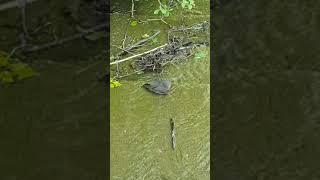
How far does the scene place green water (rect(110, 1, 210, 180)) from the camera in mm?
2182

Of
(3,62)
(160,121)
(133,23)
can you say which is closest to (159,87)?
(160,121)

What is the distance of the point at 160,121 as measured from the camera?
2279mm

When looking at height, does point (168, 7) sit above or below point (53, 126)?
above

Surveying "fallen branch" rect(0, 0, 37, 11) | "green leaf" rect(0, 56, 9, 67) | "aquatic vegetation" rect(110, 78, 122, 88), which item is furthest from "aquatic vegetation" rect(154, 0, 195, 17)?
"green leaf" rect(0, 56, 9, 67)

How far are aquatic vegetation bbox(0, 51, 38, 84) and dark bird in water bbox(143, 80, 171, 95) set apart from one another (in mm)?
463

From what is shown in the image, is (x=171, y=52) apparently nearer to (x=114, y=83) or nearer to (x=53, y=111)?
(x=114, y=83)

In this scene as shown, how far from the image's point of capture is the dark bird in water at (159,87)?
231 cm

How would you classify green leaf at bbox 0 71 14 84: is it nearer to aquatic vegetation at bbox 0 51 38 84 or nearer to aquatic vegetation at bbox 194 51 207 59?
aquatic vegetation at bbox 0 51 38 84

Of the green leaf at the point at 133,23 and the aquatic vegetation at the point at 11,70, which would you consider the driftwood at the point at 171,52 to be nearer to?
the green leaf at the point at 133,23
